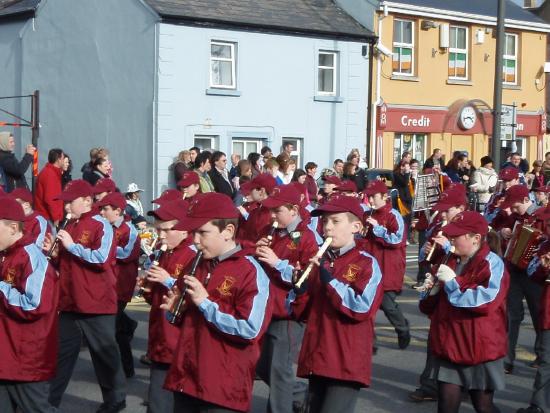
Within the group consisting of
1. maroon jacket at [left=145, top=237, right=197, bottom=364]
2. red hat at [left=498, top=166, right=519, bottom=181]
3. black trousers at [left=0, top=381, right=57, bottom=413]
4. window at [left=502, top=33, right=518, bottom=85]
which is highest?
window at [left=502, top=33, right=518, bottom=85]

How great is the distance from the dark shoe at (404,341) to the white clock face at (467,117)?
2364 centimetres

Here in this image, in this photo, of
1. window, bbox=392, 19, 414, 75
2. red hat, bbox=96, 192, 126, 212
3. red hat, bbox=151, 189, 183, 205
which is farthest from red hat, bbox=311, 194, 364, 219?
window, bbox=392, 19, 414, 75

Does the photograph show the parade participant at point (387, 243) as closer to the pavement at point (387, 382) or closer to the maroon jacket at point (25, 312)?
the pavement at point (387, 382)

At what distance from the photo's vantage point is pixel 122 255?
10.6 m

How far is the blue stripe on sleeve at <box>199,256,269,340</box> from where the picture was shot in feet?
20.3

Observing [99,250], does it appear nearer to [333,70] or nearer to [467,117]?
[333,70]

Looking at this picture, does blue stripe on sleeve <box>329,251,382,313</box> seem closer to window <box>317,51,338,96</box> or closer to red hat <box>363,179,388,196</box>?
red hat <box>363,179,388,196</box>

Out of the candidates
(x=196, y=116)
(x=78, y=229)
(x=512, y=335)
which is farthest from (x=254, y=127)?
(x=78, y=229)

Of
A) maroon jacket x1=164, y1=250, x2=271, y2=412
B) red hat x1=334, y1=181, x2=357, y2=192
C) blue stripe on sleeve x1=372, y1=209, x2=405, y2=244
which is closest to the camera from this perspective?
maroon jacket x1=164, y1=250, x2=271, y2=412

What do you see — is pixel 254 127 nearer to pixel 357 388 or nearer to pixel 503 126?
pixel 503 126

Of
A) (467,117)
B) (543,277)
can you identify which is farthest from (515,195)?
(467,117)

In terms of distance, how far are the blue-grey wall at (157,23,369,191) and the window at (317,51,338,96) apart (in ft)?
0.67

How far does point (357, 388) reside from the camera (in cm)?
728

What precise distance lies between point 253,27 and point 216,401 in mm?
23734
